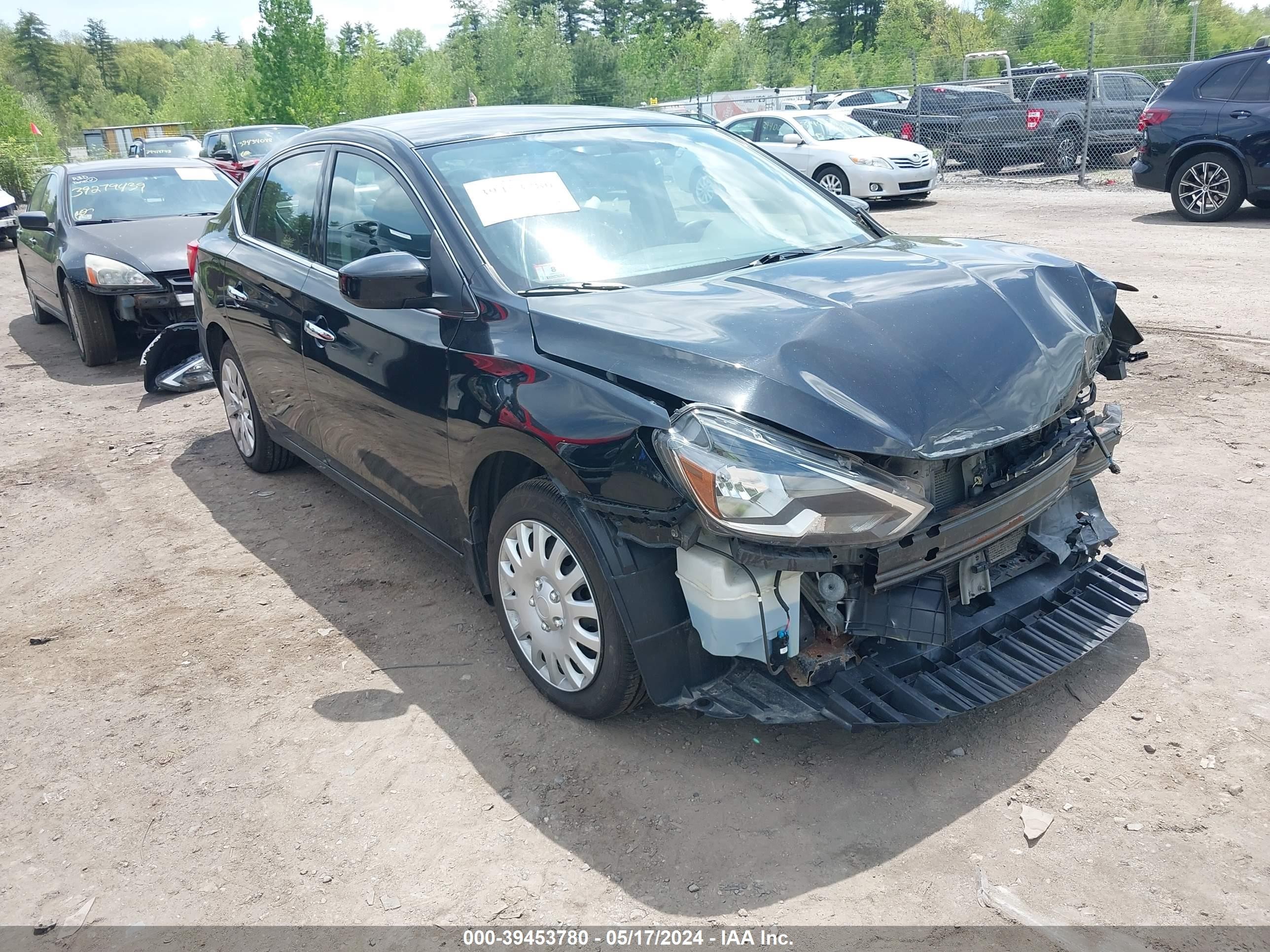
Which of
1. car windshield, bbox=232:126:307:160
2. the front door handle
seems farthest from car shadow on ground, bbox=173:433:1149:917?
car windshield, bbox=232:126:307:160

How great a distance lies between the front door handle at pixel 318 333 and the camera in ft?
13.9

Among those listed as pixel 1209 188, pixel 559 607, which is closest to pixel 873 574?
pixel 559 607

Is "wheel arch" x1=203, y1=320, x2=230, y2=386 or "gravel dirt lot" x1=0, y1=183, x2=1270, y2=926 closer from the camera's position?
"gravel dirt lot" x1=0, y1=183, x2=1270, y2=926

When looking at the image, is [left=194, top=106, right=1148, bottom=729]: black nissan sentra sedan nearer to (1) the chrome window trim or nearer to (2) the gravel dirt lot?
(1) the chrome window trim

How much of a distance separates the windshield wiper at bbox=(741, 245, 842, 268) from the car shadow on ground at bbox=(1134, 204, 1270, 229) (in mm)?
10034

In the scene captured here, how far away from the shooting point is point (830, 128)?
56.0 ft

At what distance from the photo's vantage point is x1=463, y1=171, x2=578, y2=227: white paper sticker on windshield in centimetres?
360

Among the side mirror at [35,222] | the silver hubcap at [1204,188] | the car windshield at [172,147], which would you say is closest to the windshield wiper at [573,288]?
the side mirror at [35,222]

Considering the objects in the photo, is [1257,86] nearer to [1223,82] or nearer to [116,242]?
[1223,82]

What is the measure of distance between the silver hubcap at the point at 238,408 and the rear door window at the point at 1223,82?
11.4 meters

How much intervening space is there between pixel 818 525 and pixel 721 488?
10.1 inches

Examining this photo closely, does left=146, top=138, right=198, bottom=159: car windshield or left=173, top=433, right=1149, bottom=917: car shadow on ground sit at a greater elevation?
left=146, top=138, right=198, bottom=159: car windshield

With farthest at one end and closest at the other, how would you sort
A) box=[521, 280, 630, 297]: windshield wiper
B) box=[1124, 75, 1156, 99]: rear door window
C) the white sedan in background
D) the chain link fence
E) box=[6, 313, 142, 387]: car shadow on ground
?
box=[1124, 75, 1156, 99]: rear door window → the chain link fence → the white sedan in background → box=[6, 313, 142, 387]: car shadow on ground → box=[521, 280, 630, 297]: windshield wiper

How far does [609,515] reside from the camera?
2895mm
